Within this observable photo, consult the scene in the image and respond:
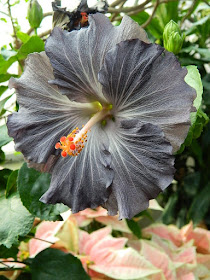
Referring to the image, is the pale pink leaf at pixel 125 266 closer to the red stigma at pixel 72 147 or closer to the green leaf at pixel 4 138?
the green leaf at pixel 4 138

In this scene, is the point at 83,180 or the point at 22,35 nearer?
the point at 83,180

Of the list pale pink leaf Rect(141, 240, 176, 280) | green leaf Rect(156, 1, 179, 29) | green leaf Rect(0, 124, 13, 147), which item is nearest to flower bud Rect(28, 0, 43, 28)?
green leaf Rect(0, 124, 13, 147)

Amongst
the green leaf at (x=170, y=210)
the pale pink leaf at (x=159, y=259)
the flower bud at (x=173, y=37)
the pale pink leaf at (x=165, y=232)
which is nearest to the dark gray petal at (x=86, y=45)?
the flower bud at (x=173, y=37)

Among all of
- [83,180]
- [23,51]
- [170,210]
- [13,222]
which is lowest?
[170,210]

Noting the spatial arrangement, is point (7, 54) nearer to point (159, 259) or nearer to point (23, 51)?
point (23, 51)

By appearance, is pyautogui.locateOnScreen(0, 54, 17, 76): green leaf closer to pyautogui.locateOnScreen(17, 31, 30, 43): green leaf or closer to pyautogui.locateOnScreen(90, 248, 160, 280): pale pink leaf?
pyautogui.locateOnScreen(17, 31, 30, 43): green leaf

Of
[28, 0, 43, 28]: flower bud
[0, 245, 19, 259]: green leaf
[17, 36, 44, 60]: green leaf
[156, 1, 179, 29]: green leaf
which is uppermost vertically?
[28, 0, 43, 28]: flower bud

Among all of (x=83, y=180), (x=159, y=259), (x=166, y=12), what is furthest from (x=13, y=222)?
(x=166, y=12)
